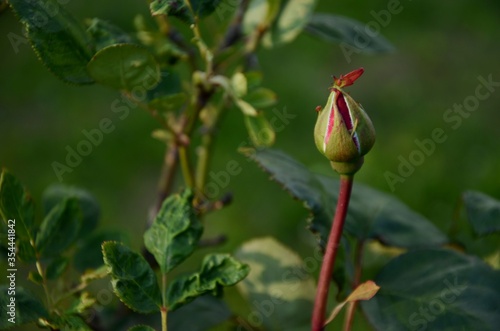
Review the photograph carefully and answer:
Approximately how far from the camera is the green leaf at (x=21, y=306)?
Answer: 0.57 meters

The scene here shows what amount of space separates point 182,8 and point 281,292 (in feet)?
1.31

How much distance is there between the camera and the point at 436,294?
0.67 metres

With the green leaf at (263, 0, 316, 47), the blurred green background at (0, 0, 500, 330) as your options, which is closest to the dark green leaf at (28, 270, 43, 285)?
the green leaf at (263, 0, 316, 47)

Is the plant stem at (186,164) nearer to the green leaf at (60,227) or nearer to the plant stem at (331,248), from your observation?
the green leaf at (60,227)

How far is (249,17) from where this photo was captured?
0.92 metres

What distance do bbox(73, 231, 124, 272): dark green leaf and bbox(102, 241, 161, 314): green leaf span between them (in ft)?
0.68

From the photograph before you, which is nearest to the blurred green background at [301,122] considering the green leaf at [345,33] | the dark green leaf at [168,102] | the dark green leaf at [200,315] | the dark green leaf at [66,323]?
the green leaf at [345,33]

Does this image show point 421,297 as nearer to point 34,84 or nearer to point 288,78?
point 288,78

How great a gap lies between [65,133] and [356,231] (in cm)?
157

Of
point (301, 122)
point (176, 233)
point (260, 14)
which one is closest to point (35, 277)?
point (176, 233)

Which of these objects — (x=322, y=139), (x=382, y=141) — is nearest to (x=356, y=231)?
(x=322, y=139)

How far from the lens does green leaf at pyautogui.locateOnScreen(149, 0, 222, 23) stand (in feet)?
1.90

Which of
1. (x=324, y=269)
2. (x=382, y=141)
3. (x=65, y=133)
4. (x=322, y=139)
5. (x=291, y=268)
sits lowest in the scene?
(x=382, y=141)

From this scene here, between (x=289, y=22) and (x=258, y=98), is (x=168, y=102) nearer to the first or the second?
(x=258, y=98)
